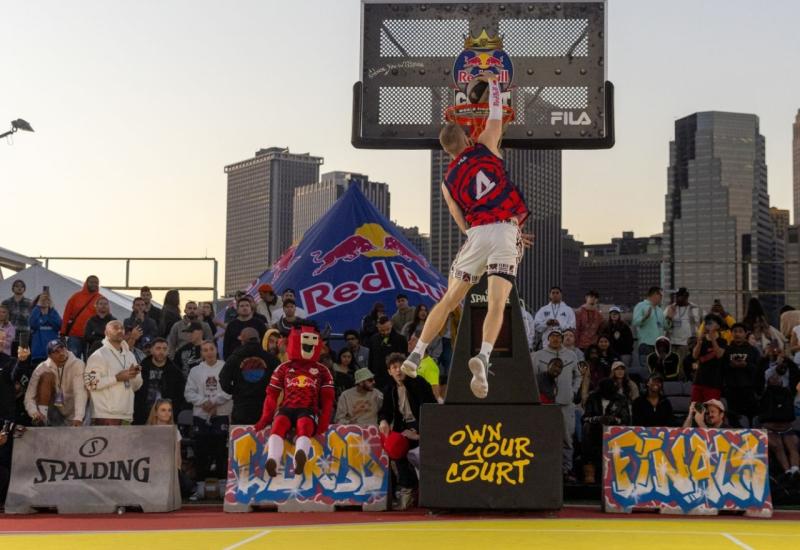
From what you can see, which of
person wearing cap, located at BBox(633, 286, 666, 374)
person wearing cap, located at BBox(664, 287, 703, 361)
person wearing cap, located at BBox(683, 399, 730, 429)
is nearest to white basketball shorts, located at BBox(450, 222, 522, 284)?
person wearing cap, located at BBox(683, 399, 730, 429)

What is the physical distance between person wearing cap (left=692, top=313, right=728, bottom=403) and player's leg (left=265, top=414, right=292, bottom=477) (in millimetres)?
5510

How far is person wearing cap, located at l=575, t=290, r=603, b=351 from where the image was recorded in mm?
17656

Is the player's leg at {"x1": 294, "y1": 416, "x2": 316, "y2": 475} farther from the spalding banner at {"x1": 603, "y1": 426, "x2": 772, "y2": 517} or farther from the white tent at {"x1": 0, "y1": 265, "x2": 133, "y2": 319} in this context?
the white tent at {"x1": 0, "y1": 265, "x2": 133, "y2": 319}

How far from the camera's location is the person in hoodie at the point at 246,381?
46.0ft

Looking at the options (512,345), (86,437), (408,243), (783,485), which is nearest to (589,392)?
(783,485)

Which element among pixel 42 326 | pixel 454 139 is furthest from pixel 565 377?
pixel 42 326

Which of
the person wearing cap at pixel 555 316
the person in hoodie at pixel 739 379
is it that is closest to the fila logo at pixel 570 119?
the person in hoodie at pixel 739 379

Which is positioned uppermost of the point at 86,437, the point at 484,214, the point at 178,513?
the point at 484,214

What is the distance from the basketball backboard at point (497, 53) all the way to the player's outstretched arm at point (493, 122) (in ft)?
7.17

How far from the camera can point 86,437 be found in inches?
509

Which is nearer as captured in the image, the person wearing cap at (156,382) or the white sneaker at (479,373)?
the white sneaker at (479,373)

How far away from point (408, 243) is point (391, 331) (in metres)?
7.37

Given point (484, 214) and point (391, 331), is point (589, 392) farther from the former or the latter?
point (484, 214)

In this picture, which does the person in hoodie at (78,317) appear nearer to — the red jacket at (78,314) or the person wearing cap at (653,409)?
the red jacket at (78,314)
